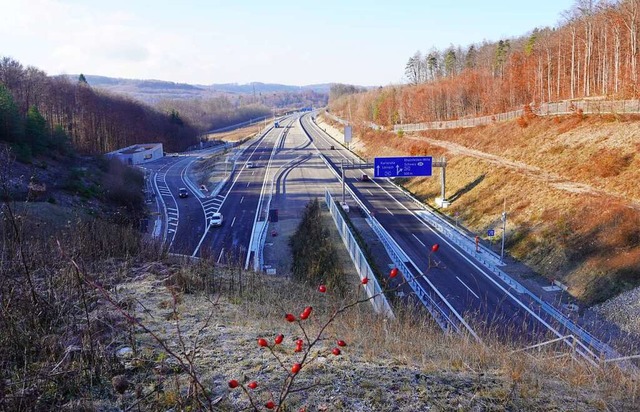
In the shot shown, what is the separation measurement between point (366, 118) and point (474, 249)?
74.7 m

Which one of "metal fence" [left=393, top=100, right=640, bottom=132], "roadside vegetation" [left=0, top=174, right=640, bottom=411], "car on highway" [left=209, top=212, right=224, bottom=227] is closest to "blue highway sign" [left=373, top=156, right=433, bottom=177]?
"car on highway" [left=209, top=212, right=224, bottom=227]

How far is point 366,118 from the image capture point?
10006 centimetres

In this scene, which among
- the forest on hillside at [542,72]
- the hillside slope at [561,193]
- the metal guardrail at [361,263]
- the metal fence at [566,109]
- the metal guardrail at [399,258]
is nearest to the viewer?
the metal guardrail at [361,263]

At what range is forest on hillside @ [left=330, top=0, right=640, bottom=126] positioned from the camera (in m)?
47.2

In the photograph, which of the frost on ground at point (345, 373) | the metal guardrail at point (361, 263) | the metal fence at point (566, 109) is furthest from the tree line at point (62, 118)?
the metal fence at point (566, 109)

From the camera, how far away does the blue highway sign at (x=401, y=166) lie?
36.8 m

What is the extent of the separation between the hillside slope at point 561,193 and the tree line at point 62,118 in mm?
34499

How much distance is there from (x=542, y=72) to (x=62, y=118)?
64.8m

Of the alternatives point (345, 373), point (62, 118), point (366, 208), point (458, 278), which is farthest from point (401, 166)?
point (62, 118)

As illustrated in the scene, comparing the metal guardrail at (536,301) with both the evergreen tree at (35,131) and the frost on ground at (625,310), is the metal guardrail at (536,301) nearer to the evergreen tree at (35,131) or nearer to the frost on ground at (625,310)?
the frost on ground at (625,310)

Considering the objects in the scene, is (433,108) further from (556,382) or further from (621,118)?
(556,382)

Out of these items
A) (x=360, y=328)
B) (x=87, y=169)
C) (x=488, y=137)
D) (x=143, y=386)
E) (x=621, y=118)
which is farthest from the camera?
(x=488, y=137)

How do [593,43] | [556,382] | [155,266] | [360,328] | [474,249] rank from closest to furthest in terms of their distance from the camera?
[556,382] < [360,328] < [155,266] < [474,249] < [593,43]

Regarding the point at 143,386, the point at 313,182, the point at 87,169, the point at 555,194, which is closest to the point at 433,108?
the point at 313,182
